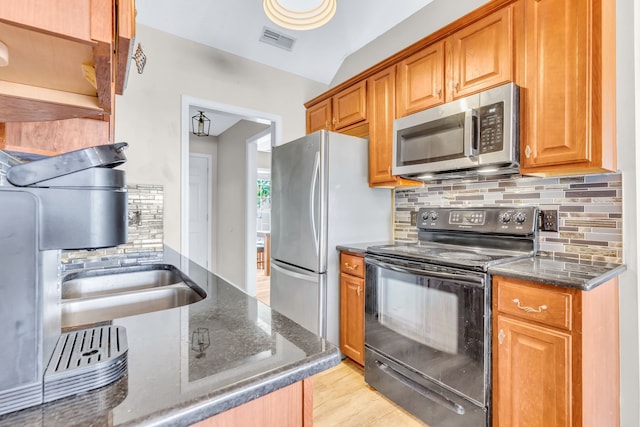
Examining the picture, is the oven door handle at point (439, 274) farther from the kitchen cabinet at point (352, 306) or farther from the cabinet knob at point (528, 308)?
the kitchen cabinet at point (352, 306)

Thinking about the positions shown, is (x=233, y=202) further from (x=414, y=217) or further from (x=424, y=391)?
(x=424, y=391)

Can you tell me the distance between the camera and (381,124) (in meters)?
2.49

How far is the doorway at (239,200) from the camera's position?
2732 millimetres

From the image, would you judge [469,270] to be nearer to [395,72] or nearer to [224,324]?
[224,324]

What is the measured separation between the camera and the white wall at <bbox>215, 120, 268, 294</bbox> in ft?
13.9

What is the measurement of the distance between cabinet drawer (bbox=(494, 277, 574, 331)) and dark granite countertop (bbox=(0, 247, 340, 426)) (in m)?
1.12

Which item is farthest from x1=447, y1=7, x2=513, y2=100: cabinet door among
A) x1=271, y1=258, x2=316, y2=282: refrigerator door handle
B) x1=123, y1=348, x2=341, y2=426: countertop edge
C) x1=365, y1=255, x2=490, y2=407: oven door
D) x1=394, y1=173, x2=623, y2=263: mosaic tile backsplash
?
x1=123, y1=348, x2=341, y2=426: countertop edge

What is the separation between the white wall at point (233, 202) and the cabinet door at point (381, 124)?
1.75m

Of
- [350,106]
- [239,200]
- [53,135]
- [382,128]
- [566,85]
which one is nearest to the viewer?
[53,135]

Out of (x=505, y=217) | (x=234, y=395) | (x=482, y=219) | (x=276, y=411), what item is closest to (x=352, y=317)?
(x=482, y=219)

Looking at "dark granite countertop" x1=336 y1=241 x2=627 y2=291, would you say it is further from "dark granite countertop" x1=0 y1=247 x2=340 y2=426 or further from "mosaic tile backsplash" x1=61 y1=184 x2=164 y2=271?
"mosaic tile backsplash" x1=61 y1=184 x2=164 y2=271

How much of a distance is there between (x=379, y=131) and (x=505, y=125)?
39.0 inches

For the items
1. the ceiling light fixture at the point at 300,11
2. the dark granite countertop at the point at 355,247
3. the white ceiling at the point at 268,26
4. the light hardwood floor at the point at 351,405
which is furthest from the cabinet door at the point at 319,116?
the light hardwood floor at the point at 351,405

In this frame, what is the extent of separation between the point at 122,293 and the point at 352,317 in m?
1.62
